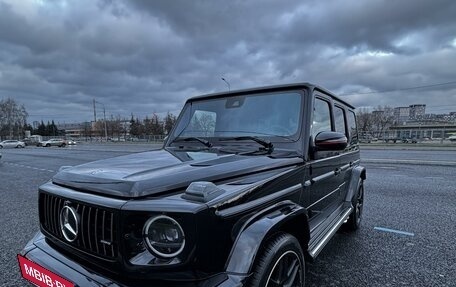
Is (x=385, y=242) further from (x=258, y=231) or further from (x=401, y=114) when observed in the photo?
(x=401, y=114)

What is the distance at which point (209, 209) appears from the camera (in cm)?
161

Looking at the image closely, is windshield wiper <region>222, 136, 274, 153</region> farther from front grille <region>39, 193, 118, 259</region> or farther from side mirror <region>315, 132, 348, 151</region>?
front grille <region>39, 193, 118, 259</region>

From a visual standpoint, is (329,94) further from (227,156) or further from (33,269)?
(33,269)

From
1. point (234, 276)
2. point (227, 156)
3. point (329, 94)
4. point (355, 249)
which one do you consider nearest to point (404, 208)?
point (355, 249)

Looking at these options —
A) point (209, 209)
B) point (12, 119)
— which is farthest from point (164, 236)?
point (12, 119)

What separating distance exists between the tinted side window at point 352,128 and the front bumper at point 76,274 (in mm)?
3637

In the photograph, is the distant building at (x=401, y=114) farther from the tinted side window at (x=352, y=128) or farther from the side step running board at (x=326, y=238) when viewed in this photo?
the side step running board at (x=326, y=238)

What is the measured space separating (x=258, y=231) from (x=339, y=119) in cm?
278

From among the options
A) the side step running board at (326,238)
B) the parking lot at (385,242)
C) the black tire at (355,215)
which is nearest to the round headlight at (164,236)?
the side step running board at (326,238)

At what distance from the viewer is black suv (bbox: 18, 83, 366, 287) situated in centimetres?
160

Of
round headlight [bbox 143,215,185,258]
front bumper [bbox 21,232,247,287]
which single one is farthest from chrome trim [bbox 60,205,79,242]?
round headlight [bbox 143,215,185,258]

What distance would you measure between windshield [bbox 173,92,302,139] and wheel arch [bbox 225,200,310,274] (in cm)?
86

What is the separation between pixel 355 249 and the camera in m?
3.88

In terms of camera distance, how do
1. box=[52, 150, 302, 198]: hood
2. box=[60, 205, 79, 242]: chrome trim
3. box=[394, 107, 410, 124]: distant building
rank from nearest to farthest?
box=[52, 150, 302, 198]: hood → box=[60, 205, 79, 242]: chrome trim → box=[394, 107, 410, 124]: distant building
